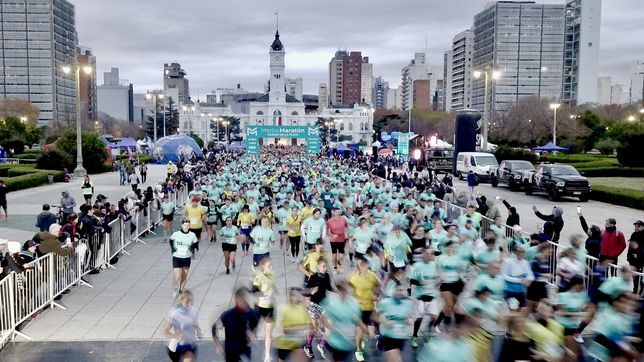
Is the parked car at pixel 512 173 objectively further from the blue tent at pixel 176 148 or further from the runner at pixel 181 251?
the blue tent at pixel 176 148

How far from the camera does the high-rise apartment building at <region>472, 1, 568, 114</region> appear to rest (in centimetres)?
15988

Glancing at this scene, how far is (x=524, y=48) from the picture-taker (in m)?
162

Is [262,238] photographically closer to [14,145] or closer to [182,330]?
[182,330]

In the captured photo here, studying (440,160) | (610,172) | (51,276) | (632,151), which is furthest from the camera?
(440,160)

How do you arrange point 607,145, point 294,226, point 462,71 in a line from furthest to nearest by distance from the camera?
1. point 462,71
2. point 607,145
3. point 294,226

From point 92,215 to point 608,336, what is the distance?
37.8 feet

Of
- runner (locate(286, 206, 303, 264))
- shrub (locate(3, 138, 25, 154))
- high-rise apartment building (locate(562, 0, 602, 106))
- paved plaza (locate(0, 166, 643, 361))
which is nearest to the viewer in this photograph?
paved plaza (locate(0, 166, 643, 361))

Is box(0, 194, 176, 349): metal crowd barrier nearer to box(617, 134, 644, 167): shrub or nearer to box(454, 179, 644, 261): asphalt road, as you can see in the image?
box(454, 179, 644, 261): asphalt road

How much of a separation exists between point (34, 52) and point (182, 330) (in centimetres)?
16936

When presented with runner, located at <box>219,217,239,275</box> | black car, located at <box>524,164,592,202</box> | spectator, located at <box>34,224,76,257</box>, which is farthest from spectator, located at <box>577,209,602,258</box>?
black car, located at <box>524,164,592,202</box>

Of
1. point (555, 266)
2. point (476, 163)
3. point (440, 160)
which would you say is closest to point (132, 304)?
point (555, 266)

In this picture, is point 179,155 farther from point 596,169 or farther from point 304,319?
point 304,319

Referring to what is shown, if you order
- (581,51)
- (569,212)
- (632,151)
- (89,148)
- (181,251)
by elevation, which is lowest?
(569,212)

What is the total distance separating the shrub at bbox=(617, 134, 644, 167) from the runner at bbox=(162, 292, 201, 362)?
38183mm
